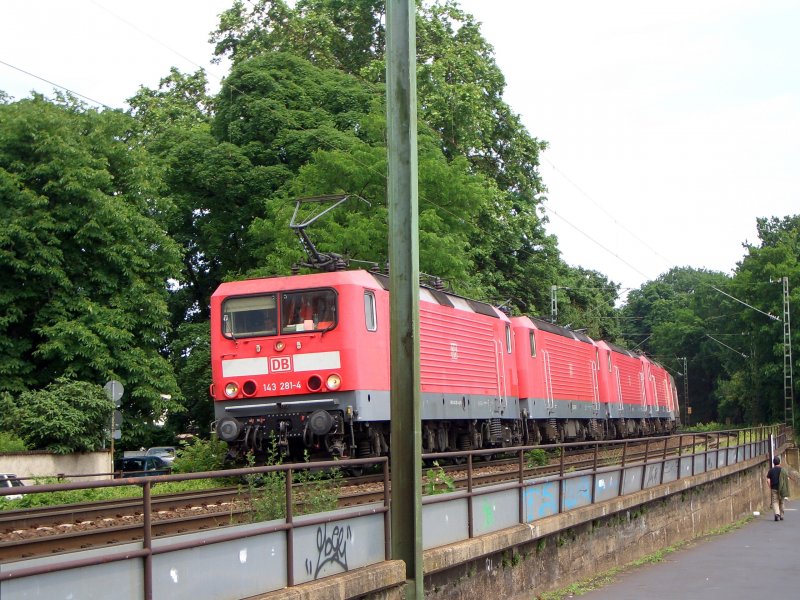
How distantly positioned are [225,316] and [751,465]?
21.4 metres

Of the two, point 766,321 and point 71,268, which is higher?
point 766,321

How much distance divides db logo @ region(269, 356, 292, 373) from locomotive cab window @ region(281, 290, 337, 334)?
1.59 ft

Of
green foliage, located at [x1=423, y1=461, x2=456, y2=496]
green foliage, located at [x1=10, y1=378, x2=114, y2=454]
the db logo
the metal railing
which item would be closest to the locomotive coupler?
the db logo

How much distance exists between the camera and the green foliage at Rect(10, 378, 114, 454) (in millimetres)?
28219

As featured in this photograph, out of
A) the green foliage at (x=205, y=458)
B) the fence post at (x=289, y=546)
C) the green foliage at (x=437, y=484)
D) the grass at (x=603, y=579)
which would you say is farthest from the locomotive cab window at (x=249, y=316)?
the fence post at (x=289, y=546)

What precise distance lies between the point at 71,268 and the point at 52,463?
21.8ft

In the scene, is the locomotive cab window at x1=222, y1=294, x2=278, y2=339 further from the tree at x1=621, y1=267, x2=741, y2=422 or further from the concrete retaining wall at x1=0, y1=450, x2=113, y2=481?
the tree at x1=621, y1=267, x2=741, y2=422

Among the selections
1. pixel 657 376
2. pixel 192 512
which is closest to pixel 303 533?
pixel 192 512

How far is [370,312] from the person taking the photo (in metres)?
19.2

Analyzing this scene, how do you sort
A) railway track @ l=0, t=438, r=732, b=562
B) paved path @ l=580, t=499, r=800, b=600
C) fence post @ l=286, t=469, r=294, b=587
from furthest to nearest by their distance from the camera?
paved path @ l=580, t=499, r=800, b=600 < railway track @ l=0, t=438, r=732, b=562 < fence post @ l=286, t=469, r=294, b=587

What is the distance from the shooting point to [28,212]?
31.4 metres

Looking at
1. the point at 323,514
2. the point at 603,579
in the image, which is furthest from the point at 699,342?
the point at 323,514

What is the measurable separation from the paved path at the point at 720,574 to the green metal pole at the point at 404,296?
227 inches

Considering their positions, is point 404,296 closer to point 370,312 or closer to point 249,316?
point 370,312
